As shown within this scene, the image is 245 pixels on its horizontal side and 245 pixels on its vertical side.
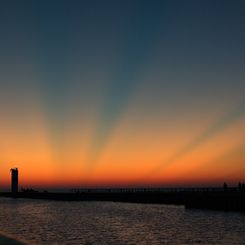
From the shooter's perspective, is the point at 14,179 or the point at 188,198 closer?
the point at 188,198

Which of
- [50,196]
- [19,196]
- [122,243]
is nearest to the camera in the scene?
[122,243]

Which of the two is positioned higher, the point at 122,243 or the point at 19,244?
the point at 19,244

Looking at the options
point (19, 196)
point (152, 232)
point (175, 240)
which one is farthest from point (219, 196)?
point (19, 196)

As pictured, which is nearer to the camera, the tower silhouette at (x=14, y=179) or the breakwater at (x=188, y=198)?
the breakwater at (x=188, y=198)

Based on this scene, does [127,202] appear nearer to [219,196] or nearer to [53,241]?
[219,196]

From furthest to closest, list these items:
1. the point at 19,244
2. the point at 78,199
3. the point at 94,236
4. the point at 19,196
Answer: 1. the point at 19,196
2. the point at 78,199
3. the point at 94,236
4. the point at 19,244

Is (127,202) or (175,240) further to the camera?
(127,202)

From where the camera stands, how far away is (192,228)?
44344 mm

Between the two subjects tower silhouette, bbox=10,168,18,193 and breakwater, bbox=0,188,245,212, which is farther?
tower silhouette, bbox=10,168,18,193

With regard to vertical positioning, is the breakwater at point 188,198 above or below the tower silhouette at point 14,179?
below

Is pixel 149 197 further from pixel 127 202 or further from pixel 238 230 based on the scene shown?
pixel 238 230

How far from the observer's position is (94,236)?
127 ft

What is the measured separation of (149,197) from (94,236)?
217 feet

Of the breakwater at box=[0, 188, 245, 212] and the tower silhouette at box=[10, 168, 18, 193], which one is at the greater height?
the tower silhouette at box=[10, 168, 18, 193]
